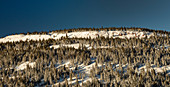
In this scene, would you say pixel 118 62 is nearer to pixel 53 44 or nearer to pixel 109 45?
pixel 109 45

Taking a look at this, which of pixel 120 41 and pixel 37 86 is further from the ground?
pixel 120 41

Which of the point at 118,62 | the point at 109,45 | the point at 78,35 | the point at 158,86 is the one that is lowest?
the point at 158,86

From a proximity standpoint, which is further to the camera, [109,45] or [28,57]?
[109,45]

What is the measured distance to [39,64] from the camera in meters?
57.7

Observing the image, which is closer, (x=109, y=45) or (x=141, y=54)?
(x=141, y=54)

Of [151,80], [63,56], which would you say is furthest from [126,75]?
[63,56]

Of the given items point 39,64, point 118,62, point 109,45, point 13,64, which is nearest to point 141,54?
point 118,62

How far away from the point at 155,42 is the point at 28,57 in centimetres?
5451

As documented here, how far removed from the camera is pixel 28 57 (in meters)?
65.9

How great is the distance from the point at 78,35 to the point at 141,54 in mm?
39691

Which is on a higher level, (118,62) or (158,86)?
(118,62)

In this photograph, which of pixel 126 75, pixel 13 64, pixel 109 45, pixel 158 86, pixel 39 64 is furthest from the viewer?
pixel 109 45

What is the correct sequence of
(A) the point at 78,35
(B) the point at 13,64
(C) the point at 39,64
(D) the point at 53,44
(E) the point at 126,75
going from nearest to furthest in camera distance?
(E) the point at 126,75, (C) the point at 39,64, (B) the point at 13,64, (D) the point at 53,44, (A) the point at 78,35

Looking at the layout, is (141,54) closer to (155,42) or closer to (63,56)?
(155,42)
